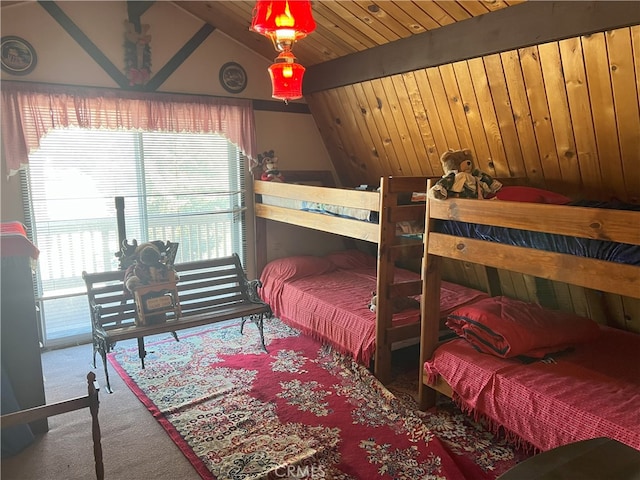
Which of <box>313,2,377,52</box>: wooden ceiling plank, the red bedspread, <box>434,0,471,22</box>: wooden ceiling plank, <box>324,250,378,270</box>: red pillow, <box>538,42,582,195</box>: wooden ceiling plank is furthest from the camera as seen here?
<box>324,250,378,270</box>: red pillow

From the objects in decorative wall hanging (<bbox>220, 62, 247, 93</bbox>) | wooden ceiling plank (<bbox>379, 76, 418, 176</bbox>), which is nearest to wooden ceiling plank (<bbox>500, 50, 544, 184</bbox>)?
wooden ceiling plank (<bbox>379, 76, 418, 176</bbox>)

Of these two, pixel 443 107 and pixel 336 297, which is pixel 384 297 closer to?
pixel 336 297

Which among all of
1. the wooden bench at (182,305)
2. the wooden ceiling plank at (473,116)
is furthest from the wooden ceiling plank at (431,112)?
the wooden bench at (182,305)

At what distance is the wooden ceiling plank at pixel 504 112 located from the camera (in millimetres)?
2660

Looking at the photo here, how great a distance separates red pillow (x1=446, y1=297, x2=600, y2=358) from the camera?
8.02ft

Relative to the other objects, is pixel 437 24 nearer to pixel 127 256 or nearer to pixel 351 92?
pixel 351 92

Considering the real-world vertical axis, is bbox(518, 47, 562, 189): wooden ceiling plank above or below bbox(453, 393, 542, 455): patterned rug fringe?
above

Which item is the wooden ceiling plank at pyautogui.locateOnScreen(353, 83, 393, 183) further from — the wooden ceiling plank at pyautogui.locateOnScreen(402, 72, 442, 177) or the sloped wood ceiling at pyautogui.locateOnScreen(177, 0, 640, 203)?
the wooden ceiling plank at pyautogui.locateOnScreen(402, 72, 442, 177)

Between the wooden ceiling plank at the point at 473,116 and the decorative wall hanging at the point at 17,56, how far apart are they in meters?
2.95

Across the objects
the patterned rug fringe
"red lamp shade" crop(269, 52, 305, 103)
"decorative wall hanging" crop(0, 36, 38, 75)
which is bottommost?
the patterned rug fringe

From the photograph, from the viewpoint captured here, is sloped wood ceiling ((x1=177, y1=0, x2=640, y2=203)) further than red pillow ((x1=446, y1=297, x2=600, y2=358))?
No

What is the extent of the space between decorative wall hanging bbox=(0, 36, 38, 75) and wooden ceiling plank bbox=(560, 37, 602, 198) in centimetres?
345

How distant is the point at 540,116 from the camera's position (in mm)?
2648

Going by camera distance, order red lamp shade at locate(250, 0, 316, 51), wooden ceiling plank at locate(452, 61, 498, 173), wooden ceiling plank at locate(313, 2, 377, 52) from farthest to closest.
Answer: wooden ceiling plank at locate(313, 2, 377, 52), wooden ceiling plank at locate(452, 61, 498, 173), red lamp shade at locate(250, 0, 316, 51)
